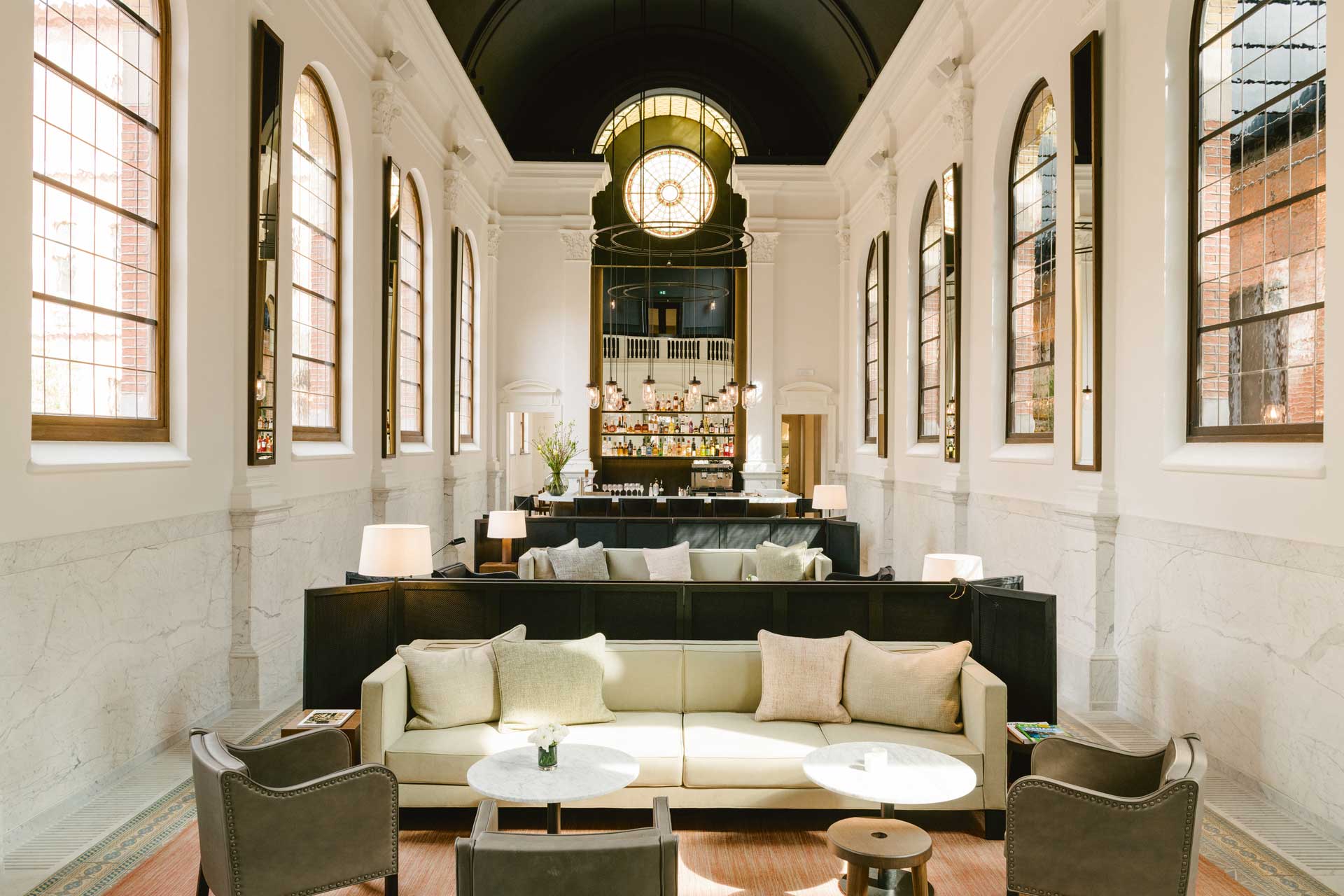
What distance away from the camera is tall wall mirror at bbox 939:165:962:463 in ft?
33.7

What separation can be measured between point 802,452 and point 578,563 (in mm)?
13474

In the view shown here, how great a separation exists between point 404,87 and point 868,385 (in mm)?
8594

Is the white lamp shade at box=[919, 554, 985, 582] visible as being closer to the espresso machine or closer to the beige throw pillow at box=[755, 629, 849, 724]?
the beige throw pillow at box=[755, 629, 849, 724]

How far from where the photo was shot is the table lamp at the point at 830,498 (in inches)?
476

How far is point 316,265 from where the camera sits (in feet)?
28.9

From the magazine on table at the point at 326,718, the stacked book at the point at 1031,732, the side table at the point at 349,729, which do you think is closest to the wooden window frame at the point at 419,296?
the magazine on table at the point at 326,718

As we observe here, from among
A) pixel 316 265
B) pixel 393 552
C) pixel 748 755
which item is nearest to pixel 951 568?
pixel 748 755

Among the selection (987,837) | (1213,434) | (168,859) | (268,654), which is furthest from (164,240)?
(1213,434)

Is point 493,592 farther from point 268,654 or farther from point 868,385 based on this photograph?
point 868,385

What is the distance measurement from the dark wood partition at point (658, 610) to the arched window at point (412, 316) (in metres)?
6.35

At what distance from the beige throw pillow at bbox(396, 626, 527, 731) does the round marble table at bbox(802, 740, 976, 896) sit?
1.70 m

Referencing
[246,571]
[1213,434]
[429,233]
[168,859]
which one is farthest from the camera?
[429,233]

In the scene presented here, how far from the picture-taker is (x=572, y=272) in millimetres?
17391

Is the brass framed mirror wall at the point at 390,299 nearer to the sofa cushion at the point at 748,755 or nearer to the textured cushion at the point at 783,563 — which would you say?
the textured cushion at the point at 783,563
